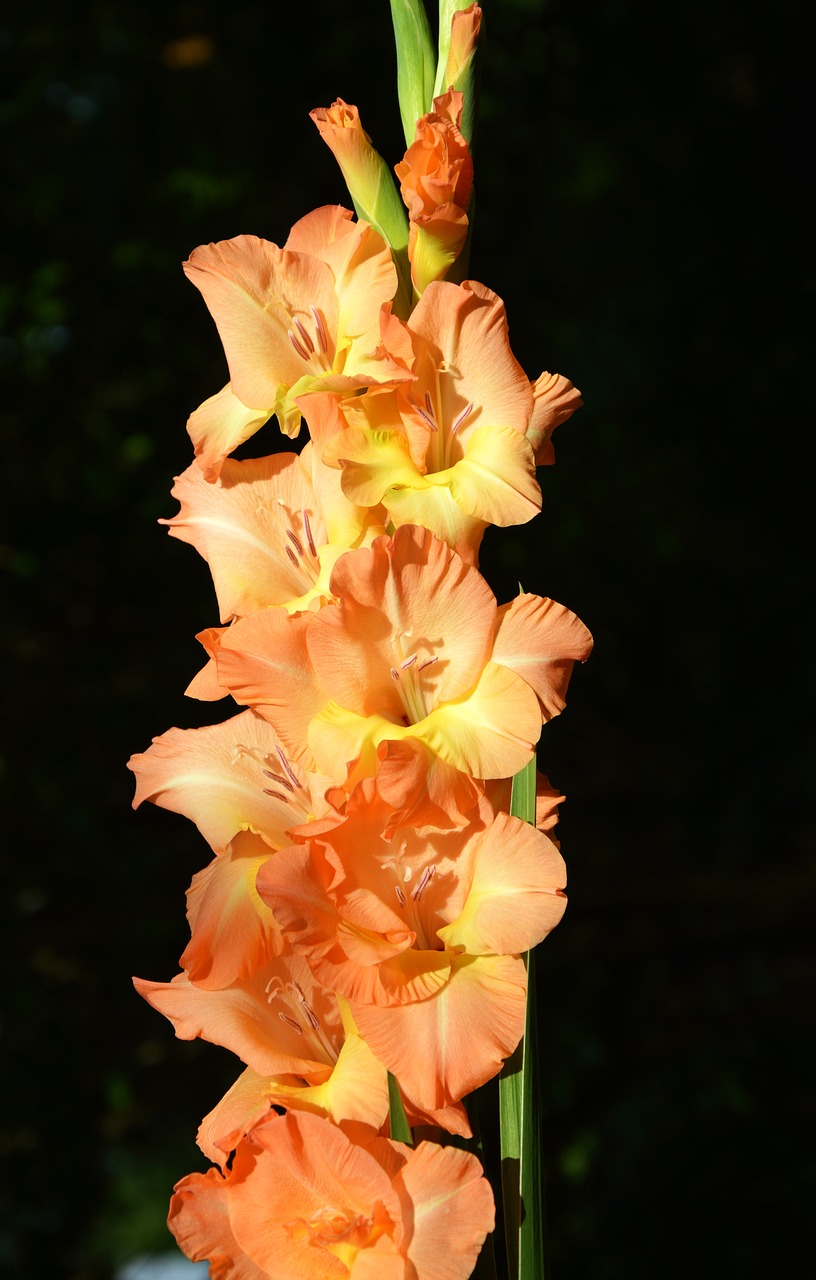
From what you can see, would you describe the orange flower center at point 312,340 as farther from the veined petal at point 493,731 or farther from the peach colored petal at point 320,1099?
the peach colored petal at point 320,1099

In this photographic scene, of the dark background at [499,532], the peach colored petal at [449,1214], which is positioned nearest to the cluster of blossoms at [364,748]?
the peach colored petal at [449,1214]

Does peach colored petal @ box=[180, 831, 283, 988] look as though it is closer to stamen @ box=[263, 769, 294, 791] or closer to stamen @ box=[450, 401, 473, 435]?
stamen @ box=[263, 769, 294, 791]

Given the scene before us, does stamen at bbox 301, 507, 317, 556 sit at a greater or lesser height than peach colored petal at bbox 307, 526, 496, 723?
greater

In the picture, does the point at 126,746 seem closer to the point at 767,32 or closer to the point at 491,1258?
the point at 491,1258

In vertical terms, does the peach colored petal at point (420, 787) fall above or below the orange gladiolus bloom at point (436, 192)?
below

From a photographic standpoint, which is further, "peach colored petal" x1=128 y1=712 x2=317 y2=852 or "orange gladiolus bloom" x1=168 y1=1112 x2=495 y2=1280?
"peach colored petal" x1=128 y1=712 x2=317 y2=852

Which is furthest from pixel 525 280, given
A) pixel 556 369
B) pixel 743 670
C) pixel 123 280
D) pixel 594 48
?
pixel 743 670

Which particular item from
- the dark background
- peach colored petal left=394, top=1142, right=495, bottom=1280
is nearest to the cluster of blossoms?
peach colored petal left=394, top=1142, right=495, bottom=1280
